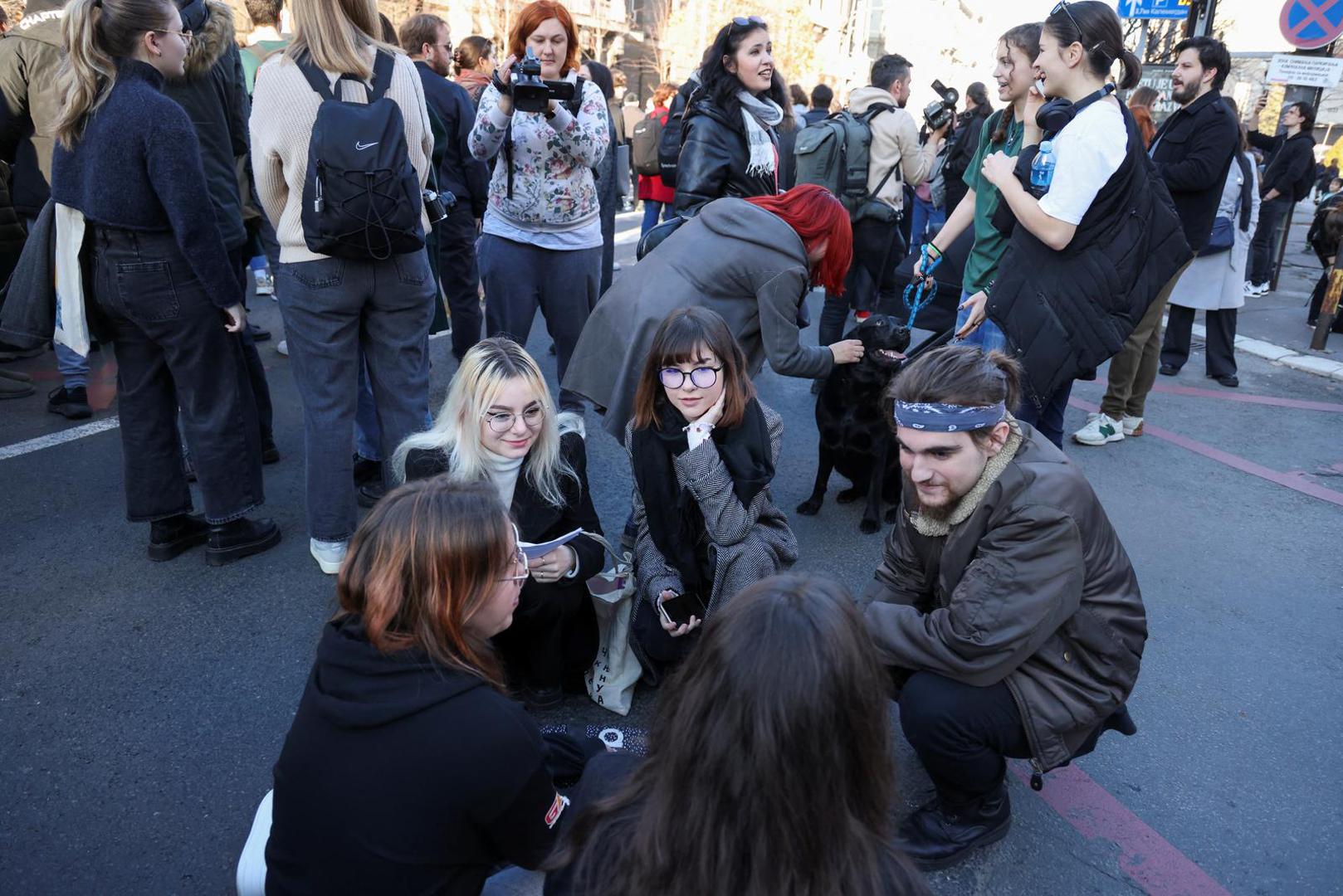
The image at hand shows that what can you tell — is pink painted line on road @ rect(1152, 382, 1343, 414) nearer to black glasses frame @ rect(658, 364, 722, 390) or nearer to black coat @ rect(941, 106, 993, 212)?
black coat @ rect(941, 106, 993, 212)

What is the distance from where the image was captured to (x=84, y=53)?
2861 millimetres

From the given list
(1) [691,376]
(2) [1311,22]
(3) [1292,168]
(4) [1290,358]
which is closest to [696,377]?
(1) [691,376]

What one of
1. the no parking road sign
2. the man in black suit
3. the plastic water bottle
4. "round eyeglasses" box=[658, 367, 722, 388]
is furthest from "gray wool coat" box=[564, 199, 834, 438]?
the no parking road sign

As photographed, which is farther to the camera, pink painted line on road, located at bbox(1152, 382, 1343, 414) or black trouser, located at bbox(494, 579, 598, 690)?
pink painted line on road, located at bbox(1152, 382, 1343, 414)

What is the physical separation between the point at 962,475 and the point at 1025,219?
1608mm

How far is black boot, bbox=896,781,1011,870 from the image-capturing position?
2.21 metres

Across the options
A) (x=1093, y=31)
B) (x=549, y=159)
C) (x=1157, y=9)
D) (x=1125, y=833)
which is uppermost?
(x=1157, y=9)

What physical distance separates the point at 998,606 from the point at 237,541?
2.81 m

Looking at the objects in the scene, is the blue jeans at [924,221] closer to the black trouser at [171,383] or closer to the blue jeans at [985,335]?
the blue jeans at [985,335]

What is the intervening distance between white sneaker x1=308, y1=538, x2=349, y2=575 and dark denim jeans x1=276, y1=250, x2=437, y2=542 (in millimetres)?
24

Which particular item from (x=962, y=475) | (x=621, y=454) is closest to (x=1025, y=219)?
(x=962, y=475)

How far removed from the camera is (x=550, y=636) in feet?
8.63

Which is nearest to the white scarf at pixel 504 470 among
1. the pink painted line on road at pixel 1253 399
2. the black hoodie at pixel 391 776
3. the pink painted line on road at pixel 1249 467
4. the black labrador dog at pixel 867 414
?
the black hoodie at pixel 391 776

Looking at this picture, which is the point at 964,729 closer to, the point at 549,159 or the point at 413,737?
the point at 413,737
